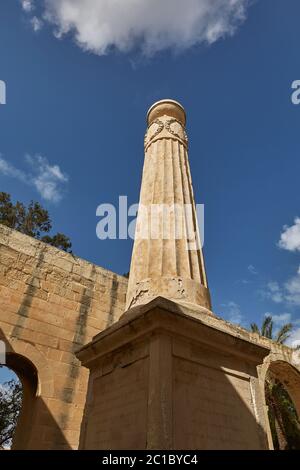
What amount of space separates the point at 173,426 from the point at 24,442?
436 centimetres

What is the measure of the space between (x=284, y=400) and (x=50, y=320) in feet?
51.7

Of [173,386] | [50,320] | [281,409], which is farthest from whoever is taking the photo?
[281,409]

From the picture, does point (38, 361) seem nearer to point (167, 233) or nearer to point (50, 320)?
point (50, 320)

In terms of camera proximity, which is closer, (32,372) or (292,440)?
(32,372)

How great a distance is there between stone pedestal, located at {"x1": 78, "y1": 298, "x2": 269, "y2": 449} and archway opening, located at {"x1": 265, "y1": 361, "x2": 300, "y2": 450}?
9.16 m

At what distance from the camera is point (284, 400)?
17469mm

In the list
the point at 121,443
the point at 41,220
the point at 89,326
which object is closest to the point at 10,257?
the point at 89,326

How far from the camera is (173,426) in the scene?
258 centimetres

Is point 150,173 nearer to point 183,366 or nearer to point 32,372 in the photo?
point 183,366

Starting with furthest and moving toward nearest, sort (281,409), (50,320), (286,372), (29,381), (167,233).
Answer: (281,409) → (286,372) → (50,320) → (29,381) → (167,233)

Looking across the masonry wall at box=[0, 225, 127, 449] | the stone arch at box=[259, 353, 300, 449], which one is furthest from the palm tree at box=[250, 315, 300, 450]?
the masonry wall at box=[0, 225, 127, 449]

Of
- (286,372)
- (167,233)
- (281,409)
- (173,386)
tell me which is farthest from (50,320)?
(281,409)

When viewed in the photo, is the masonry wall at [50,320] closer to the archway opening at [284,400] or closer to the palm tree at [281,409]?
the archway opening at [284,400]

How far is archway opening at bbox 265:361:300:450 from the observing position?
11812 millimetres
